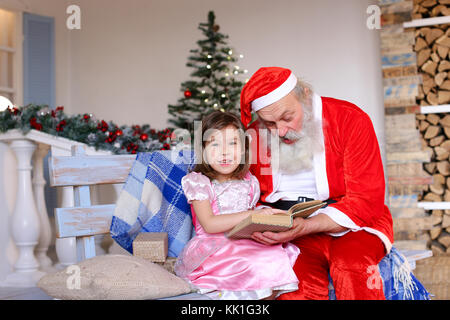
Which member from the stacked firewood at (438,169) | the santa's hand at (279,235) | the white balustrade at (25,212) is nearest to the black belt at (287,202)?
the santa's hand at (279,235)

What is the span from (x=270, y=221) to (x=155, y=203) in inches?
26.6

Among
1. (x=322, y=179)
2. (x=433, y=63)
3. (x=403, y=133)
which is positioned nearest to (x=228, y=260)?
(x=322, y=179)

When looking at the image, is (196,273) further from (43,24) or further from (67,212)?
(43,24)

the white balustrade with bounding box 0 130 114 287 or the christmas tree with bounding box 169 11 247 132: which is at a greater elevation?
the christmas tree with bounding box 169 11 247 132

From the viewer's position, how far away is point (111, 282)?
4.65ft

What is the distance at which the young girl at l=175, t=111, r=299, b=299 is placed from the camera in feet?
5.13

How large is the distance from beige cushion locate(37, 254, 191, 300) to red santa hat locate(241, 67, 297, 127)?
2.48ft

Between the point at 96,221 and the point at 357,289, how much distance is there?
41.1 inches

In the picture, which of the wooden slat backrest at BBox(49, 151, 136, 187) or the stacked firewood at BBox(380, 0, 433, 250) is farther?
the stacked firewood at BBox(380, 0, 433, 250)

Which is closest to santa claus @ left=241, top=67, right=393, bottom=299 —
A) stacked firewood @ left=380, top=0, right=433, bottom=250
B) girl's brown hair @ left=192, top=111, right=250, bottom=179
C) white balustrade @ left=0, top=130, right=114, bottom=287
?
girl's brown hair @ left=192, top=111, right=250, bottom=179

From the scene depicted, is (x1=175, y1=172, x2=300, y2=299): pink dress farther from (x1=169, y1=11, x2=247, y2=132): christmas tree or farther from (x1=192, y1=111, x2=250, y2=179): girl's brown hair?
(x1=169, y1=11, x2=247, y2=132): christmas tree

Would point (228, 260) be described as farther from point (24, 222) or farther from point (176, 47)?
point (176, 47)

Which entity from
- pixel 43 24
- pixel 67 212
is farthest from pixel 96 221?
pixel 43 24

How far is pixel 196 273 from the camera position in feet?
5.39
